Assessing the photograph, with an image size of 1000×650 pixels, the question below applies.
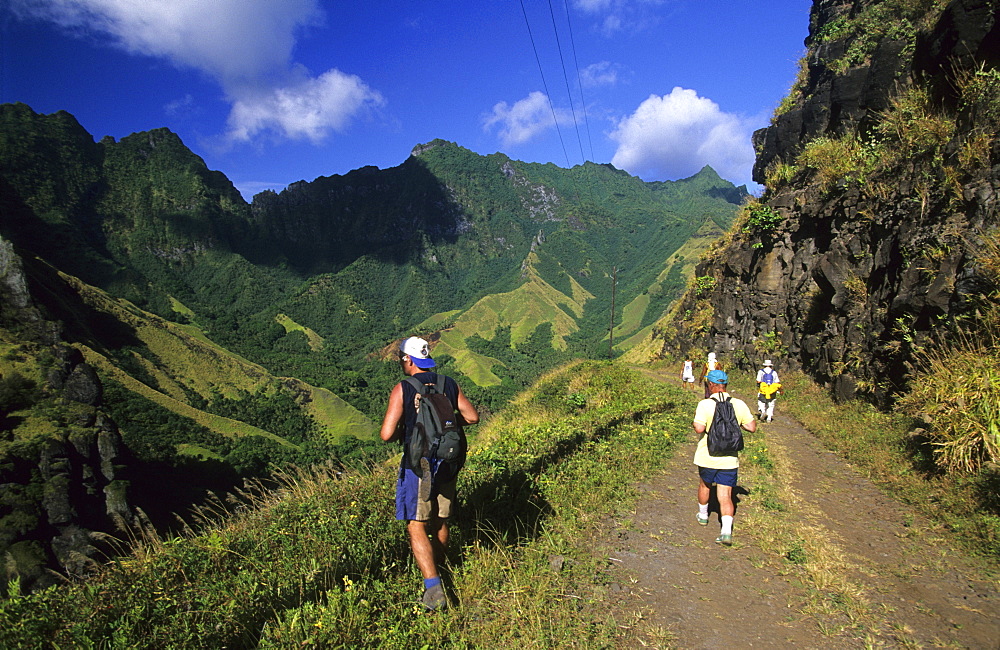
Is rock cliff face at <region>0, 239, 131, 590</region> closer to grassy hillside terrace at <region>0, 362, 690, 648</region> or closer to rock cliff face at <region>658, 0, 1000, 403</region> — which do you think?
grassy hillside terrace at <region>0, 362, 690, 648</region>

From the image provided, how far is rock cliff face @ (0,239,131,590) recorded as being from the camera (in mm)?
42219

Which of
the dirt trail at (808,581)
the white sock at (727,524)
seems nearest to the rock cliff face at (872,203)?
the dirt trail at (808,581)

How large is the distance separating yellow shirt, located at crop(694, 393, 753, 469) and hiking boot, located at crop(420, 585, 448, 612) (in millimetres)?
2982

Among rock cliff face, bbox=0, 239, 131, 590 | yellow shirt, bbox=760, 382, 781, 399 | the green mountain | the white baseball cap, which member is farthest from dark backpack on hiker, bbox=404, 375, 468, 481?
rock cliff face, bbox=0, 239, 131, 590

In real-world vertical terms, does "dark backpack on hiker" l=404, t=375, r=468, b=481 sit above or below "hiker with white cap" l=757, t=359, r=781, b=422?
above

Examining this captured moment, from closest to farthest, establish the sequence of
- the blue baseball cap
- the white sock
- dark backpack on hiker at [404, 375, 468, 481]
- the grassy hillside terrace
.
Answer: the grassy hillside terrace
dark backpack on hiker at [404, 375, 468, 481]
the white sock
the blue baseball cap

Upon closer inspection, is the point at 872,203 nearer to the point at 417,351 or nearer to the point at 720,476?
the point at 720,476

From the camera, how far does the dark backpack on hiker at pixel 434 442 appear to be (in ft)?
11.0

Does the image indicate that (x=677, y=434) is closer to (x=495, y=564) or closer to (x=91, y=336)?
(x=495, y=564)

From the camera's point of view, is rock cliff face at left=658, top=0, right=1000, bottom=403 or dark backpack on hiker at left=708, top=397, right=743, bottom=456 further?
rock cliff face at left=658, top=0, right=1000, bottom=403

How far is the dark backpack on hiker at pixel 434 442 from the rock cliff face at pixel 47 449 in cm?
4332

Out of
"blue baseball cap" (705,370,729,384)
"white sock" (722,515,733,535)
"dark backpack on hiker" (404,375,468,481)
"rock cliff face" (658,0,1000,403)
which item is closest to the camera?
"dark backpack on hiker" (404,375,468,481)

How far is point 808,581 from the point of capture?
4074mm

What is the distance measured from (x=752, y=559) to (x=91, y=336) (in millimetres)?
127620
